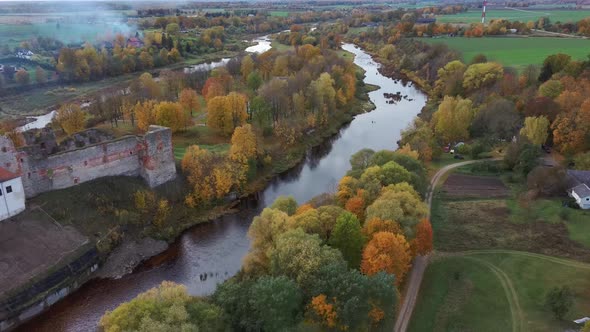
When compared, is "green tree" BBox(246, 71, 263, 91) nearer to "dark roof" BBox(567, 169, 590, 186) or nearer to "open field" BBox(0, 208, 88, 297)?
"open field" BBox(0, 208, 88, 297)

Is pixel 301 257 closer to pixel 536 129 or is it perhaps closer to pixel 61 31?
pixel 536 129

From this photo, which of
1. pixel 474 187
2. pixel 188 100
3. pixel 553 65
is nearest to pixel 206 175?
pixel 188 100

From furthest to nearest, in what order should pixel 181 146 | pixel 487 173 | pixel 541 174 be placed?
pixel 181 146
pixel 487 173
pixel 541 174

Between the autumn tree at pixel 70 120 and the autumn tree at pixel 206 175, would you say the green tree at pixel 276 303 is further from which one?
the autumn tree at pixel 70 120

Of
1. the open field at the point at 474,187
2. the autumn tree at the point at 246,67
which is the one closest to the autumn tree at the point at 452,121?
the open field at the point at 474,187

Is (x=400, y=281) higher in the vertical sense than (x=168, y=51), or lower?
lower

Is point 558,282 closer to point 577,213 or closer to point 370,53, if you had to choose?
point 577,213

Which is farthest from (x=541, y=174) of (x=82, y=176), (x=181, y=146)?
(x=82, y=176)
